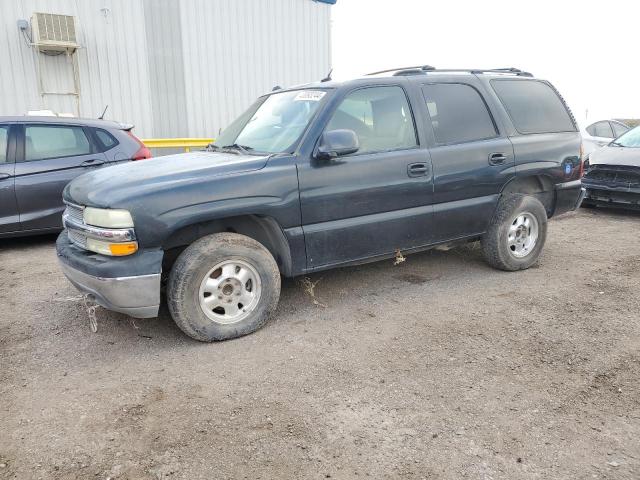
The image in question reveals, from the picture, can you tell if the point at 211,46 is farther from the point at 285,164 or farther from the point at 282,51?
the point at 285,164

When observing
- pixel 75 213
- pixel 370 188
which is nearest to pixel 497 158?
pixel 370 188

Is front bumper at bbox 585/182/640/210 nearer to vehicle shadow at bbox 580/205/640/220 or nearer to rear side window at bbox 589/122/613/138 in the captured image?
vehicle shadow at bbox 580/205/640/220

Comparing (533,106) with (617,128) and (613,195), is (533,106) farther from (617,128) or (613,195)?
(617,128)

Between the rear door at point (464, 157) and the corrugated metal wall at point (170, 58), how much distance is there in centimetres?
869

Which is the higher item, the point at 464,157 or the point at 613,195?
the point at 464,157

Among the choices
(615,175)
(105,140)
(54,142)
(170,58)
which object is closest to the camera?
(54,142)

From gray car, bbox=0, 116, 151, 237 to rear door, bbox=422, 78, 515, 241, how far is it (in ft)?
13.4

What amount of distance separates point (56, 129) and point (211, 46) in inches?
262

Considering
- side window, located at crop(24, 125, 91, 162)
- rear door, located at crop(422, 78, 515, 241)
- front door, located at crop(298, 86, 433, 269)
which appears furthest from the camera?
side window, located at crop(24, 125, 91, 162)

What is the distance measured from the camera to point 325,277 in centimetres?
500

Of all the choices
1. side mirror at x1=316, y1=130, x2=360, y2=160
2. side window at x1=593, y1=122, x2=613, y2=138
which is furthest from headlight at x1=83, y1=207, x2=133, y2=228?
side window at x1=593, y1=122, x2=613, y2=138

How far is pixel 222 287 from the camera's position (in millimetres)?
3619

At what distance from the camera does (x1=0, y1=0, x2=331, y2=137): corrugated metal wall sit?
10.3 meters

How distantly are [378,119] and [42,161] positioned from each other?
4288 millimetres
